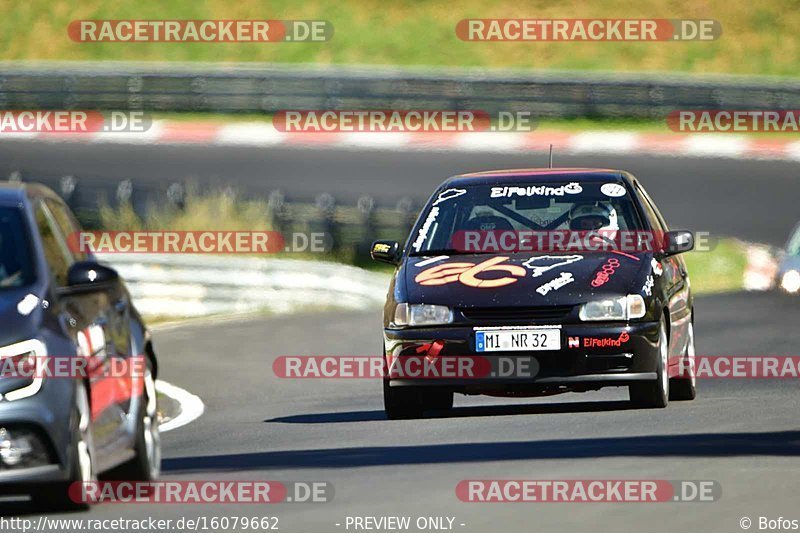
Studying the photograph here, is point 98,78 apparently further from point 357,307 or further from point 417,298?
point 417,298

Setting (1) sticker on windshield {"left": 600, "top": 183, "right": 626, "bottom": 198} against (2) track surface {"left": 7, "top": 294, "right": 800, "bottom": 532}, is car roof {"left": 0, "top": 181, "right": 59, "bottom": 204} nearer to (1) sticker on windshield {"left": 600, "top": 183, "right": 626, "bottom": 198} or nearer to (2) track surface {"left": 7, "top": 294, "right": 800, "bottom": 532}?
(2) track surface {"left": 7, "top": 294, "right": 800, "bottom": 532}

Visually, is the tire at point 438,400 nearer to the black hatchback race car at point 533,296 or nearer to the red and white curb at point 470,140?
the black hatchback race car at point 533,296

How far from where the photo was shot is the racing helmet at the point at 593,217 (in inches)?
500

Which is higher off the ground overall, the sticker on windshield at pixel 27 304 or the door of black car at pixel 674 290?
the sticker on windshield at pixel 27 304

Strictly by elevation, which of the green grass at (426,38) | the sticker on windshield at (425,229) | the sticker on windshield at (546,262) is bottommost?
the sticker on windshield at (546,262)

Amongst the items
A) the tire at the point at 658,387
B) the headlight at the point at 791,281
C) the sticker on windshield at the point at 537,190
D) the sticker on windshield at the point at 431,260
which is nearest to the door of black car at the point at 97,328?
the sticker on windshield at the point at 431,260

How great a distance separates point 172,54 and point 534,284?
34.2 m

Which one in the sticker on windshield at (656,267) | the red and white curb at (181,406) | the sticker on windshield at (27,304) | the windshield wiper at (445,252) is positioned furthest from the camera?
the red and white curb at (181,406)

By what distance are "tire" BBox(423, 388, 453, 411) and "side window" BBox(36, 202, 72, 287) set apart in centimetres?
352

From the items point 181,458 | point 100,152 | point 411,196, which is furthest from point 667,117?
point 181,458

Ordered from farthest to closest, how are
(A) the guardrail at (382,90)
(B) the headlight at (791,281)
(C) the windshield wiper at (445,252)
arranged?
(A) the guardrail at (382,90) < (B) the headlight at (791,281) < (C) the windshield wiper at (445,252)

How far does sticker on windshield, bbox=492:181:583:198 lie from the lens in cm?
1290

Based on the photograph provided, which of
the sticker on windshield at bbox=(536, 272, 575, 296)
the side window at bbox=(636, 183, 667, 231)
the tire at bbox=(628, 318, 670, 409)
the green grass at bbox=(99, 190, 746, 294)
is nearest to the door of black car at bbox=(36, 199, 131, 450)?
the sticker on windshield at bbox=(536, 272, 575, 296)

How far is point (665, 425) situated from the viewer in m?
11.4
